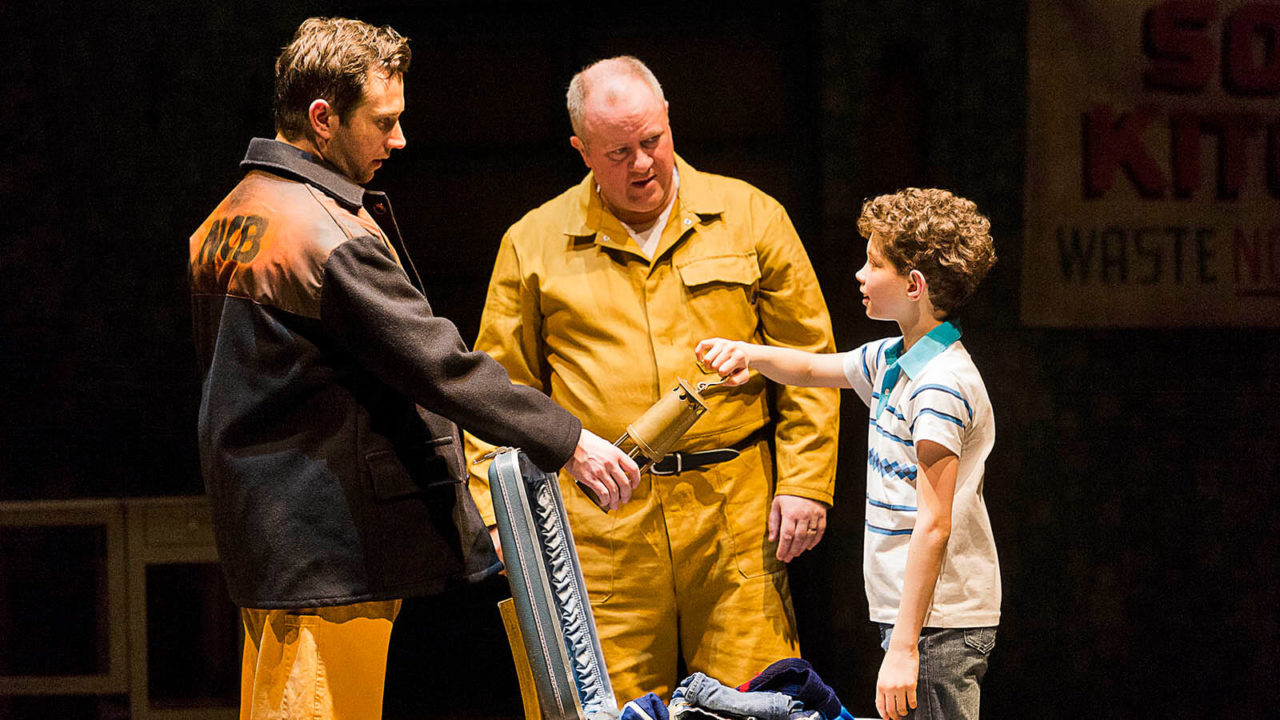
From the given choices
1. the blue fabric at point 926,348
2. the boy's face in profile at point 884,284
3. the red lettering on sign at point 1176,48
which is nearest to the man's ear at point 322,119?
the boy's face in profile at point 884,284

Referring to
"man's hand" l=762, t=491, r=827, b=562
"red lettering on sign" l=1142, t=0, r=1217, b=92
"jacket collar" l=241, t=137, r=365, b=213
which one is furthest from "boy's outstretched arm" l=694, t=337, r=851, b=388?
"red lettering on sign" l=1142, t=0, r=1217, b=92

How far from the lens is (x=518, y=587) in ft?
5.79

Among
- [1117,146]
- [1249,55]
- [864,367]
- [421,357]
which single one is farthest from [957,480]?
[1249,55]

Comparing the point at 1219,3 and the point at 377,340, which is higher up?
the point at 1219,3

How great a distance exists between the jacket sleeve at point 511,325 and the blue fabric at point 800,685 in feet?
3.28

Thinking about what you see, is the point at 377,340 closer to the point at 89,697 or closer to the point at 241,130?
the point at 241,130

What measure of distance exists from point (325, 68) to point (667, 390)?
101cm

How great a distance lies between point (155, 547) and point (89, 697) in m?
0.61

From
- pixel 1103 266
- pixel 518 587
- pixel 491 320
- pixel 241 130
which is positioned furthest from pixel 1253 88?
pixel 241 130

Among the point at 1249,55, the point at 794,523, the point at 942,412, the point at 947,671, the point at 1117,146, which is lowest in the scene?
the point at 947,671

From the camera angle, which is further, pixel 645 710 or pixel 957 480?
pixel 957 480

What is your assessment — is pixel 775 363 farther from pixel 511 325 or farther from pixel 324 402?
pixel 324 402

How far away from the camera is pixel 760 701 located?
1.74 metres

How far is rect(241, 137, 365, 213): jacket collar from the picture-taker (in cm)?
196
